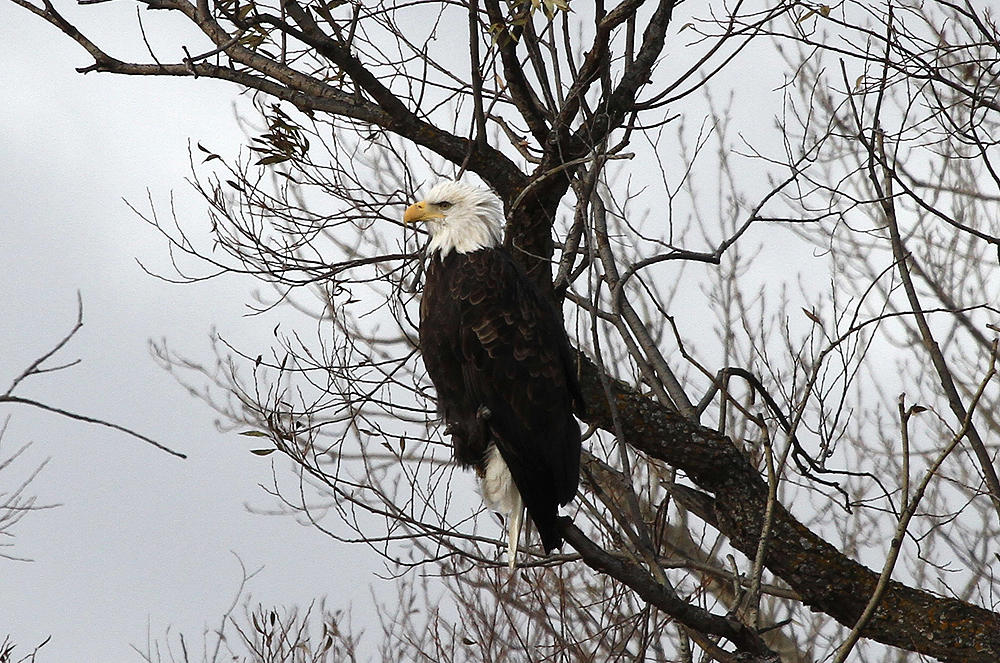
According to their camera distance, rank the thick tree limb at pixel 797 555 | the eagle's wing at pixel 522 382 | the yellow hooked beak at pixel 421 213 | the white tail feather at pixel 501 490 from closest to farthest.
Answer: the eagle's wing at pixel 522 382, the thick tree limb at pixel 797 555, the white tail feather at pixel 501 490, the yellow hooked beak at pixel 421 213

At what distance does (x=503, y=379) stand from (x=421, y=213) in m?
0.92

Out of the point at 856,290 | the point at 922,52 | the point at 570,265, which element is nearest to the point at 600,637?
the point at 570,265

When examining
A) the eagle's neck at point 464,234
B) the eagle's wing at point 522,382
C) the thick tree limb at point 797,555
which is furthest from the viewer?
the eagle's neck at point 464,234

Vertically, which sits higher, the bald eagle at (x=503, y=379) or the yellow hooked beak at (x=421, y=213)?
the yellow hooked beak at (x=421, y=213)

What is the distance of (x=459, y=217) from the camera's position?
4531 millimetres

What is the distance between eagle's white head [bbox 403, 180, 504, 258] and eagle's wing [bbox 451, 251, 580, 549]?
263 mm

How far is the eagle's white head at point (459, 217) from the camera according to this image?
4.47 m

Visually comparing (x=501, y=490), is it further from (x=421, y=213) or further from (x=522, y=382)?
(x=421, y=213)

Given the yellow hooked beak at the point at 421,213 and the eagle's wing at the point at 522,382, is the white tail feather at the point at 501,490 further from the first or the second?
the yellow hooked beak at the point at 421,213

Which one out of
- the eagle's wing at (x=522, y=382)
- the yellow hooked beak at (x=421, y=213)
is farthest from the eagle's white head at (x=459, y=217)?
the eagle's wing at (x=522, y=382)

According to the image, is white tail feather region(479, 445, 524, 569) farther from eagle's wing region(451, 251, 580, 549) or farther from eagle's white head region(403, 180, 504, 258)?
eagle's white head region(403, 180, 504, 258)

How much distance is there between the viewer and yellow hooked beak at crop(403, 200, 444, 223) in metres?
4.60

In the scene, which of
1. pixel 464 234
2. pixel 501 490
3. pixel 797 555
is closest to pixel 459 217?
pixel 464 234

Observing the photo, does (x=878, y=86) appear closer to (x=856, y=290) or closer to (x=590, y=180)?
(x=590, y=180)
